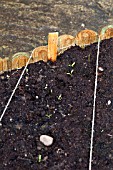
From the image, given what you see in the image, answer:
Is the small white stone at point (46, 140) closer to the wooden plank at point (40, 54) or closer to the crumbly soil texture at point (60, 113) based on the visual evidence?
the crumbly soil texture at point (60, 113)

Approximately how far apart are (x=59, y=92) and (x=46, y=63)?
0.84ft

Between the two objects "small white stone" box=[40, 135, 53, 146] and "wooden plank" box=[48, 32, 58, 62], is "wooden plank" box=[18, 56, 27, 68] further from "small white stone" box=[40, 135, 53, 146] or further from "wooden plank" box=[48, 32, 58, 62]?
"small white stone" box=[40, 135, 53, 146]

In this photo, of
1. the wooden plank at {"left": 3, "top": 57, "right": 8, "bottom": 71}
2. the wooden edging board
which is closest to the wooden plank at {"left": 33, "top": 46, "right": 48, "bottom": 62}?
the wooden edging board

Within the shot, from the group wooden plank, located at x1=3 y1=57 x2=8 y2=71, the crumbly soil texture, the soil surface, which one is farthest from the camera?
the soil surface

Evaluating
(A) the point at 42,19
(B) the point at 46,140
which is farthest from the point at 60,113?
(A) the point at 42,19

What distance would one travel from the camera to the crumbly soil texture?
7.54ft

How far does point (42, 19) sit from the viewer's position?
12.0 ft

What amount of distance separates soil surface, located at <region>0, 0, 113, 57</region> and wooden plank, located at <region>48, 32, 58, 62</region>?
572mm

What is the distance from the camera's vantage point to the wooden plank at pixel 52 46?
2709 mm

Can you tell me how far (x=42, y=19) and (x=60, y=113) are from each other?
52.3 inches

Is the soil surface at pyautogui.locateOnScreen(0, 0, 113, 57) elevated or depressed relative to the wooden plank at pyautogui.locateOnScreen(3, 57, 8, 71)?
depressed

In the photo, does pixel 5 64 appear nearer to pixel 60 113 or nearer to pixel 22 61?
pixel 22 61

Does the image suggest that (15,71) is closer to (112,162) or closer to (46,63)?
(46,63)

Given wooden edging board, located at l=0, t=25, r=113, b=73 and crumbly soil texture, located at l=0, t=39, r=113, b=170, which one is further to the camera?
wooden edging board, located at l=0, t=25, r=113, b=73
